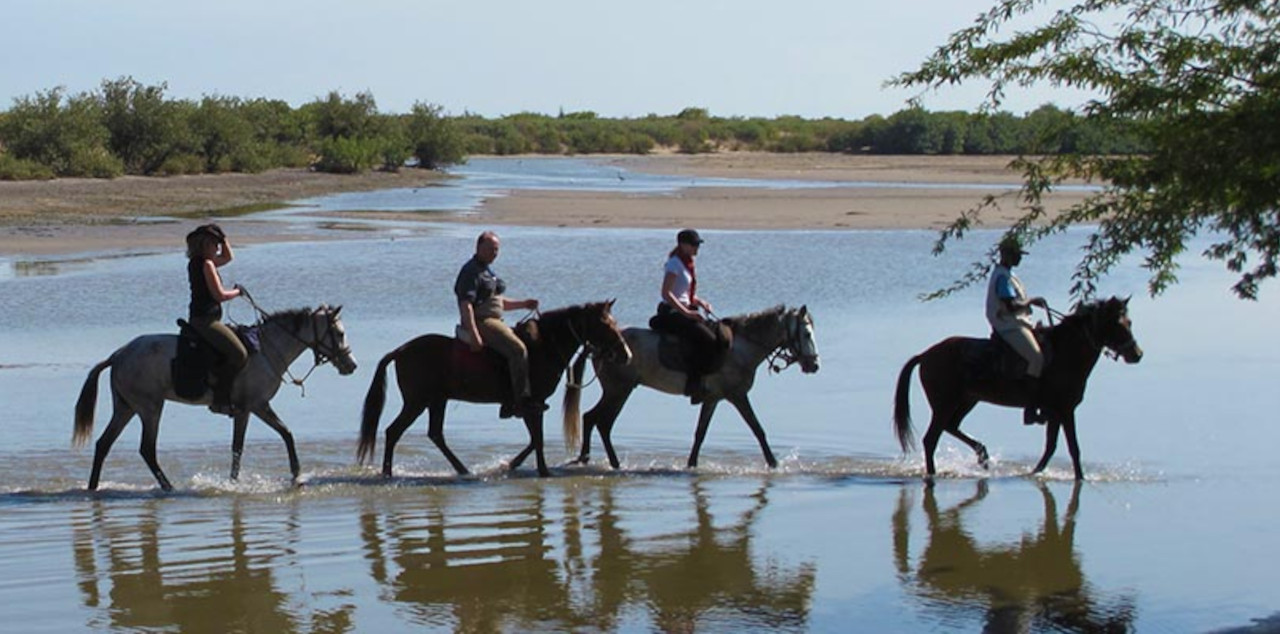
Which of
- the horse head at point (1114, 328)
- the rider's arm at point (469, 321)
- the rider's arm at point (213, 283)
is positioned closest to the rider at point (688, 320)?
the rider's arm at point (469, 321)

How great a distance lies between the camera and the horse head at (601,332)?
12984mm

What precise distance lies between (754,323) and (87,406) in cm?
500

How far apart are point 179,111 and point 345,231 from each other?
20.5 metres

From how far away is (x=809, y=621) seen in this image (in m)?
8.87

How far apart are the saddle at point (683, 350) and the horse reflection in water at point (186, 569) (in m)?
3.30

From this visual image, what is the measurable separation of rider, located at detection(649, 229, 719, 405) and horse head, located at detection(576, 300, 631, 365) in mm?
536

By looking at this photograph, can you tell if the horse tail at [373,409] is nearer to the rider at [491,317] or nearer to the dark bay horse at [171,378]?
the dark bay horse at [171,378]

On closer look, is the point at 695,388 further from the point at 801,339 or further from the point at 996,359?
the point at 996,359

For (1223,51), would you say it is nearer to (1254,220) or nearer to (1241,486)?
(1254,220)

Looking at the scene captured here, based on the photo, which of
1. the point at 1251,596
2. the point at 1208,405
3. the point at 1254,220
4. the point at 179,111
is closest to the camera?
the point at 1254,220

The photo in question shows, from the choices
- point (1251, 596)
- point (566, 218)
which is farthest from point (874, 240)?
point (1251, 596)

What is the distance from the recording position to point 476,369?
12883 mm

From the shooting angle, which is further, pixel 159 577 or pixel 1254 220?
pixel 159 577

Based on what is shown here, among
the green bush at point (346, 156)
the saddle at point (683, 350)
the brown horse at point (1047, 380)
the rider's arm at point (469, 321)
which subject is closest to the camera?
the rider's arm at point (469, 321)
